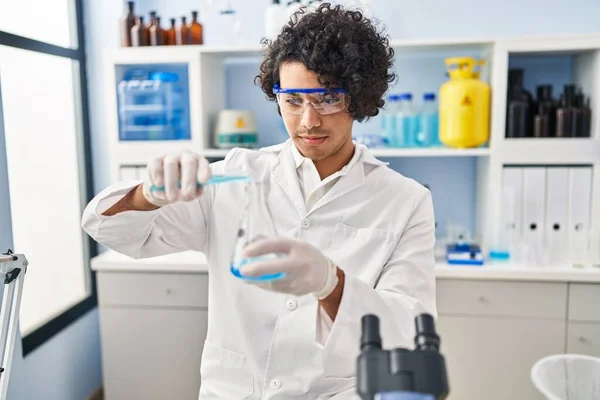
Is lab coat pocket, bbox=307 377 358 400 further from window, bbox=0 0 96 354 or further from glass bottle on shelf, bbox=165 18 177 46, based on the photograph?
glass bottle on shelf, bbox=165 18 177 46

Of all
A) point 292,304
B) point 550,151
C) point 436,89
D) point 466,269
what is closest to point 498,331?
point 466,269

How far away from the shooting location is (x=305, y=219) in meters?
1.32

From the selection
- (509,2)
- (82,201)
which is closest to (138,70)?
(82,201)

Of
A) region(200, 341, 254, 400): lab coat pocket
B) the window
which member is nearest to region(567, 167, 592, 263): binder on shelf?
region(200, 341, 254, 400): lab coat pocket

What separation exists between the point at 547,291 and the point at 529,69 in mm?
1009

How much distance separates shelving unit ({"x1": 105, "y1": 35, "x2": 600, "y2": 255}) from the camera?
2271mm

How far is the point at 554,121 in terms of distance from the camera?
7.62 ft

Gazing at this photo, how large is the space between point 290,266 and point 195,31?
1.94 meters

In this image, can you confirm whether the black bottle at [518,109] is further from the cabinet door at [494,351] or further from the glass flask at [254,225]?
the glass flask at [254,225]

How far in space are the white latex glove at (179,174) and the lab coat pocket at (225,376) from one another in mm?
493

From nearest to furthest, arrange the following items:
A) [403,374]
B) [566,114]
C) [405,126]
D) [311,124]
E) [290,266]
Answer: [403,374], [290,266], [311,124], [566,114], [405,126]

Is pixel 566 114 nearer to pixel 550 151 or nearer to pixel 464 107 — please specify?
pixel 550 151

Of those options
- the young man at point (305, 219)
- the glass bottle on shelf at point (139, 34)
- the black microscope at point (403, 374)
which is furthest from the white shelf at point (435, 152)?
the black microscope at point (403, 374)

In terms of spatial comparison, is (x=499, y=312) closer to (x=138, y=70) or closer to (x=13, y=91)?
(x=138, y=70)
